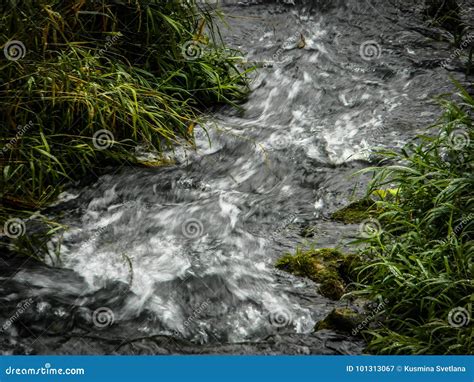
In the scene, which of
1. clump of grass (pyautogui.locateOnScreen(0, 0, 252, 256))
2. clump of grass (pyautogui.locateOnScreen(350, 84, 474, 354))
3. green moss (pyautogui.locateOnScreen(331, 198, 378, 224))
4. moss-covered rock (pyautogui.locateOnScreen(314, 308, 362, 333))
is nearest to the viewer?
clump of grass (pyautogui.locateOnScreen(350, 84, 474, 354))

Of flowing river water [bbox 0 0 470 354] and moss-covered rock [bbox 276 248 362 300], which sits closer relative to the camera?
flowing river water [bbox 0 0 470 354]

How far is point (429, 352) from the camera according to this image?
133 inches

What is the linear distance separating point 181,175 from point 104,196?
57cm

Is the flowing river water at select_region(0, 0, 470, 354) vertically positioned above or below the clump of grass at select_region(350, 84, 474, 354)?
below

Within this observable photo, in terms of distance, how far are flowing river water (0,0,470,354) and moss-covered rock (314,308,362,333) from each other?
46 mm

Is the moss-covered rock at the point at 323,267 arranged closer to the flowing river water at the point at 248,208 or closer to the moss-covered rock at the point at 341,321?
the flowing river water at the point at 248,208

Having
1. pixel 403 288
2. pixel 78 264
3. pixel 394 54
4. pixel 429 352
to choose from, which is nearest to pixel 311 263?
pixel 403 288

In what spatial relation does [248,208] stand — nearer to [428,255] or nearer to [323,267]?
[323,267]

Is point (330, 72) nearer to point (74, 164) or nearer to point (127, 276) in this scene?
point (74, 164)

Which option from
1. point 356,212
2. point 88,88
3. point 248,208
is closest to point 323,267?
point 356,212

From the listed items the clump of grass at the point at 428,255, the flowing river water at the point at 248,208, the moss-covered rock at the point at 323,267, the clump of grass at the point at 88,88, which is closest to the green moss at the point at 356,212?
the flowing river water at the point at 248,208

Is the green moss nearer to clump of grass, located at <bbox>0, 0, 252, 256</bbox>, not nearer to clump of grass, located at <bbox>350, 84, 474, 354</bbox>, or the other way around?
clump of grass, located at <bbox>350, 84, 474, 354</bbox>

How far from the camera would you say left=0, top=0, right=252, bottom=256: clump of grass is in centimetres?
492

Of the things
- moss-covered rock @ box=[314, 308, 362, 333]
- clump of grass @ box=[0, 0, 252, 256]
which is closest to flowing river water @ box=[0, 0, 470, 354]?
moss-covered rock @ box=[314, 308, 362, 333]
